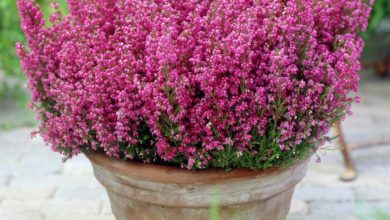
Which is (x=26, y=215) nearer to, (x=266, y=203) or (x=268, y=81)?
(x=266, y=203)

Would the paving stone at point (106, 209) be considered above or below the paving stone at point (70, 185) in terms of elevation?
above

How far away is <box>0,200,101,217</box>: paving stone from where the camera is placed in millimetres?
2787

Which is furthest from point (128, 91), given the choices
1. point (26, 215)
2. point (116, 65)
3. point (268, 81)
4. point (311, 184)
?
point (311, 184)

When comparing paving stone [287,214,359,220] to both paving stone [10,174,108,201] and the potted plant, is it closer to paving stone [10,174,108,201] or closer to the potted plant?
the potted plant

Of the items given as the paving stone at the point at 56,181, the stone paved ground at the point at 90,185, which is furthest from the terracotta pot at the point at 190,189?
the paving stone at the point at 56,181

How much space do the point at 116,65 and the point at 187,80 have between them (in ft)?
0.77

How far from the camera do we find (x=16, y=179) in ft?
10.3

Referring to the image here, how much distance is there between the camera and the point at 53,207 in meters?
2.84

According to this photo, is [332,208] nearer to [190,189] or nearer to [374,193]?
[374,193]

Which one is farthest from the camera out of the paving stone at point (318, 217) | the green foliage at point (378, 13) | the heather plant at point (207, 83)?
the green foliage at point (378, 13)

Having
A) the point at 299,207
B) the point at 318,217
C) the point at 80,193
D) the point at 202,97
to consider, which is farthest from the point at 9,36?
the point at 202,97

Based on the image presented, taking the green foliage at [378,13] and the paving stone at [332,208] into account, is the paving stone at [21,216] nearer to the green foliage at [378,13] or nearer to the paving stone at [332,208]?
the paving stone at [332,208]

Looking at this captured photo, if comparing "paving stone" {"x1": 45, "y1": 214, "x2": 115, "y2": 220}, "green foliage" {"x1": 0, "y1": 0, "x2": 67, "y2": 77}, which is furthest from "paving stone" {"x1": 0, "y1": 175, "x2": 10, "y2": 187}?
"green foliage" {"x1": 0, "y1": 0, "x2": 67, "y2": 77}

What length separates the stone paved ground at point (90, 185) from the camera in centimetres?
278
